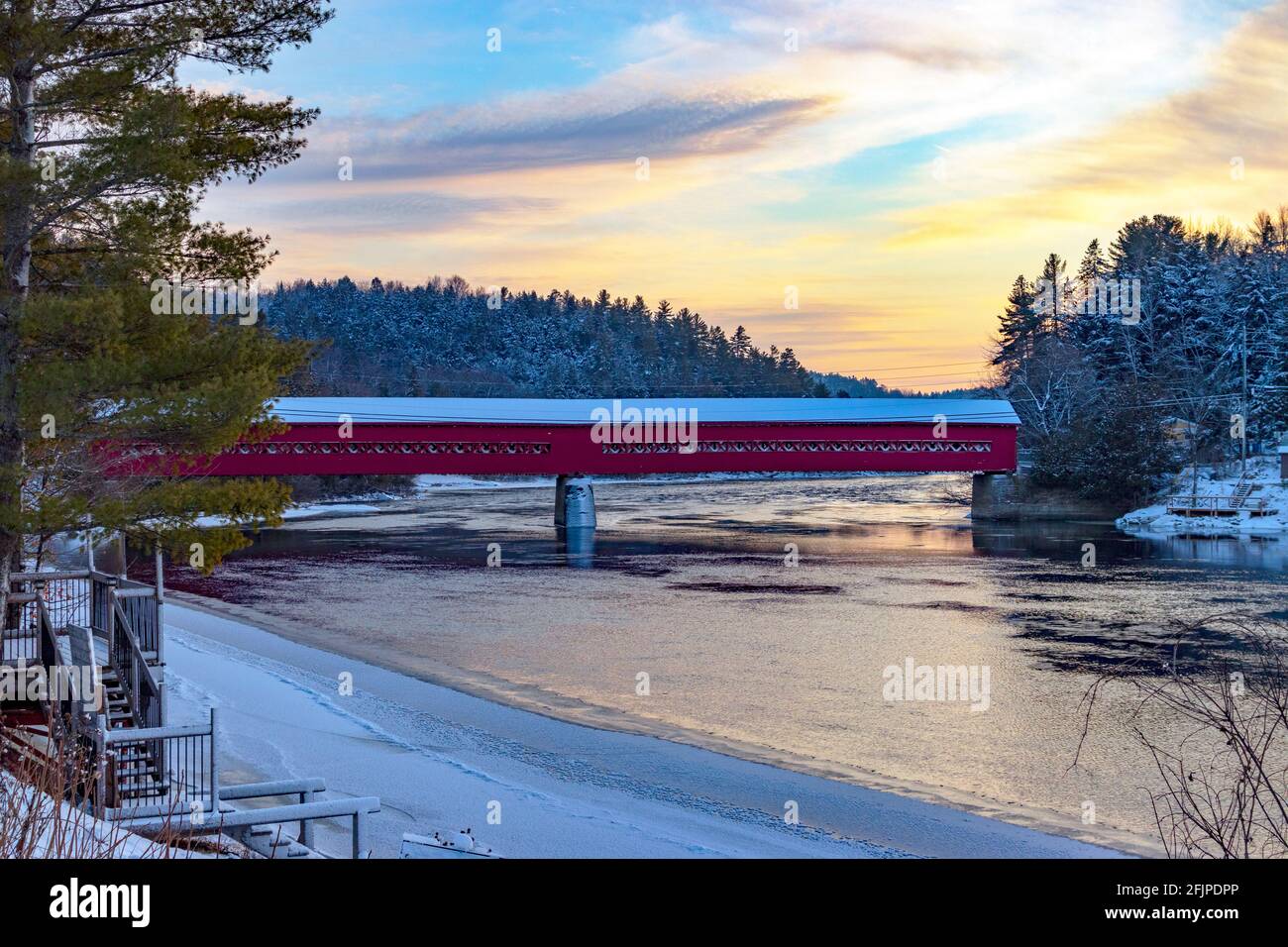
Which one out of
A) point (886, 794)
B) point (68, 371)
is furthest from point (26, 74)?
point (886, 794)

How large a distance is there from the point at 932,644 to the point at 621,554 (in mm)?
18259

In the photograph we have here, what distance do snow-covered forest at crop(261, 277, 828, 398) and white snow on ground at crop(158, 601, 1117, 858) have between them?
359ft

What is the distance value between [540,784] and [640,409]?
38154mm

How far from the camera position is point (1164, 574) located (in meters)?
29.7

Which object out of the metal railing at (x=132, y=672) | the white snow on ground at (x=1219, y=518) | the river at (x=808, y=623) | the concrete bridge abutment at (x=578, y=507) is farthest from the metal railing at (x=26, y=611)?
the white snow on ground at (x=1219, y=518)

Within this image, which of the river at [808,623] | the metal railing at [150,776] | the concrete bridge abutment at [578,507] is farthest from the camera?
the concrete bridge abutment at [578,507]

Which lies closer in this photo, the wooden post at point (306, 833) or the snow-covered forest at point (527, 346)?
the wooden post at point (306, 833)

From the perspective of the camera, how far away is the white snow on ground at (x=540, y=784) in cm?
938

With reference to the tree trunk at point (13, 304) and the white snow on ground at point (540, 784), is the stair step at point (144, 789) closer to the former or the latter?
the white snow on ground at point (540, 784)

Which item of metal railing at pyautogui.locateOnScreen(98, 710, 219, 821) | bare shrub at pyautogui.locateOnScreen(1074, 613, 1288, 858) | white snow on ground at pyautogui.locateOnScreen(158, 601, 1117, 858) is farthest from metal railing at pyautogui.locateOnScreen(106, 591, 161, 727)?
bare shrub at pyautogui.locateOnScreen(1074, 613, 1288, 858)

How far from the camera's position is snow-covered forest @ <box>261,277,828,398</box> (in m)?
133

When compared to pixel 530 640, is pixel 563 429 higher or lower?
higher

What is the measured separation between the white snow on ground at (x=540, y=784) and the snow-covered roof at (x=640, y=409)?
30174 mm

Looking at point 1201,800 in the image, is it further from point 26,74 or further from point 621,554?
point 621,554
